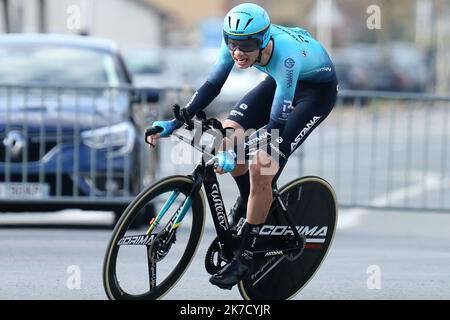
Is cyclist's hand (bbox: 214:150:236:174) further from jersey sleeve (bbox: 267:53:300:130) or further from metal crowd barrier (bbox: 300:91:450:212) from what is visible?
metal crowd barrier (bbox: 300:91:450:212)

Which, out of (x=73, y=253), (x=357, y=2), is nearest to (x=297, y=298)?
(x=73, y=253)

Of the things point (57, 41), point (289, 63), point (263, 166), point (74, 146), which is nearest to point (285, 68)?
point (289, 63)

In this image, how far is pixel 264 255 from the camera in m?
7.67

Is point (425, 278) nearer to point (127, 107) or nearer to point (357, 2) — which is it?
point (127, 107)

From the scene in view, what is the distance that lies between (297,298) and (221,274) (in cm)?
86

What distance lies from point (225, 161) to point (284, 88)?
534 millimetres

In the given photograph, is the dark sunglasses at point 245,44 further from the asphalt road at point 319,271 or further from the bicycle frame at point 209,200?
the asphalt road at point 319,271

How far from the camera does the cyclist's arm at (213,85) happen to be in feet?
24.4

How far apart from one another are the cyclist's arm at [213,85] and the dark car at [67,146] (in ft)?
15.1

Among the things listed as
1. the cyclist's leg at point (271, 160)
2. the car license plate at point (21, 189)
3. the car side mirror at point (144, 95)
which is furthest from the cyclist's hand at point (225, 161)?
the car side mirror at point (144, 95)

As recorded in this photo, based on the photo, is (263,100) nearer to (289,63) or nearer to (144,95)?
(289,63)

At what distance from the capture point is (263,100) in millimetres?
7672

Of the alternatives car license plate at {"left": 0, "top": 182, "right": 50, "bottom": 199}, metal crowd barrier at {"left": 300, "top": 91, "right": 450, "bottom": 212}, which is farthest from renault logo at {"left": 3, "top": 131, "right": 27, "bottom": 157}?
metal crowd barrier at {"left": 300, "top": 91, "right": 450, "bottom": 212}

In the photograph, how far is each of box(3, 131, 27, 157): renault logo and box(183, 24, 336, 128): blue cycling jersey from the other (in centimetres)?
465
